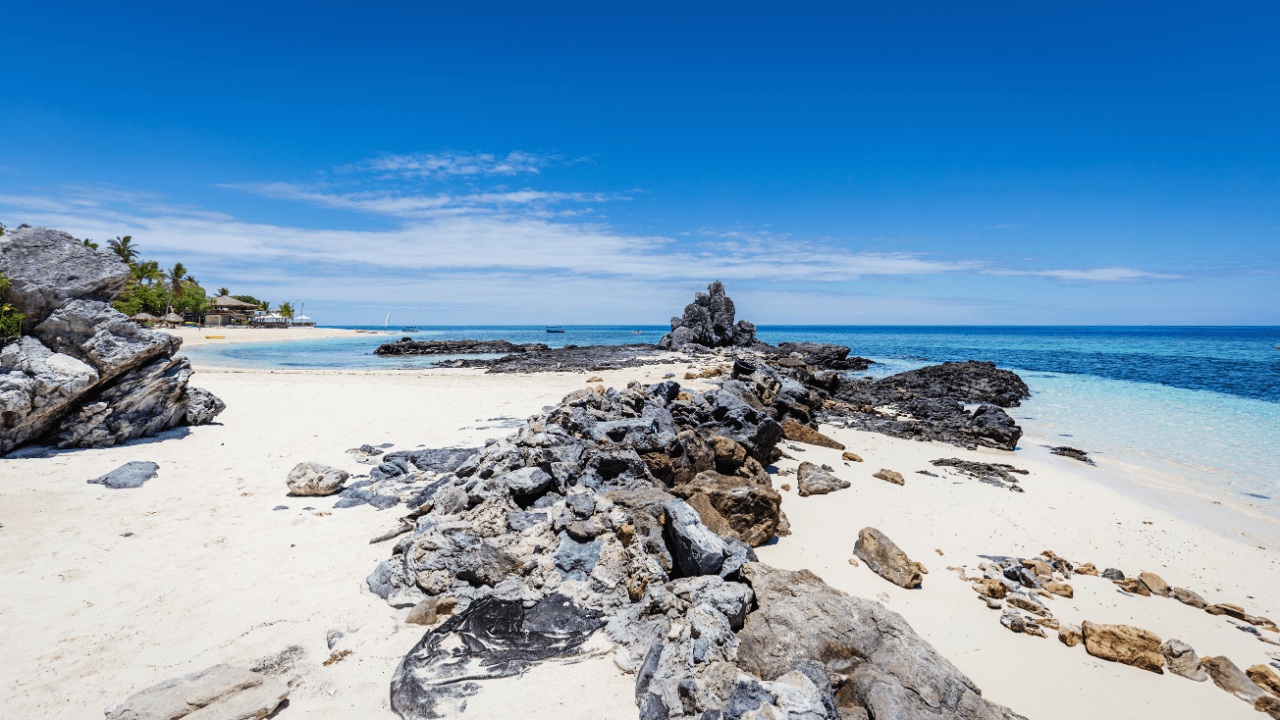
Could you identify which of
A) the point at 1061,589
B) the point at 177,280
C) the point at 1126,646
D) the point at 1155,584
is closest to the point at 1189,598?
the point at 1155,584

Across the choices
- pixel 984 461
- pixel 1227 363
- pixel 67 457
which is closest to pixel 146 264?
pixel 67 457

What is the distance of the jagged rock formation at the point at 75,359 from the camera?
9.64 meters

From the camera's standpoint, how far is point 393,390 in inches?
778

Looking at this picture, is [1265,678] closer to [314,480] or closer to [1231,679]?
[1231,679]

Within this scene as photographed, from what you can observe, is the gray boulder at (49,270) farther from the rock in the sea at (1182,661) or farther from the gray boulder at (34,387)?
the rock in the sea at (1182,661)

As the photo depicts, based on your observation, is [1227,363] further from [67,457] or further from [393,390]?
[67,457]

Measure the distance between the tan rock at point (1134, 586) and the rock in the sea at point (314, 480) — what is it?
37.5 ft

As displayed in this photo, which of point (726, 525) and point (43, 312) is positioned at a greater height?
point (43, 312)

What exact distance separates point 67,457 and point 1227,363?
70.8 meters

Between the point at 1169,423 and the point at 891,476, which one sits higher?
the point at 891,476

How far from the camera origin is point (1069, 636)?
5.13 m

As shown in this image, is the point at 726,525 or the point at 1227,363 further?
the point at 1227,363

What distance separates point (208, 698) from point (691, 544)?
161 inches

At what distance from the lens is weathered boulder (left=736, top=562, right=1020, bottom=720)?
3.77m
